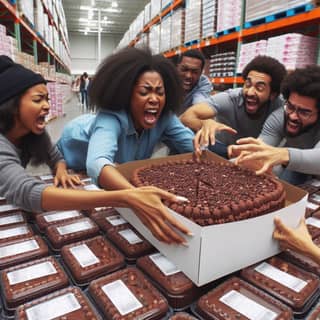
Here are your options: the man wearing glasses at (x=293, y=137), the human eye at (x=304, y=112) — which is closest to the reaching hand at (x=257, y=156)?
the man wearing glasses at (x=293, y=137)

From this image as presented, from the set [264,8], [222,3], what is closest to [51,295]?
[264,8]

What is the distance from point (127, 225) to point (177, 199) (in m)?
0.28

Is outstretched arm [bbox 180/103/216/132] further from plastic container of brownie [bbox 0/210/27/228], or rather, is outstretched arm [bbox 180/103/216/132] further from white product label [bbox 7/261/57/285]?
white product label [bbox 7/261/57/285]

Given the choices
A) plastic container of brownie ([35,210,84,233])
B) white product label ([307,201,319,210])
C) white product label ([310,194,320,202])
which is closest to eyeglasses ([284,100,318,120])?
white product label ([310,194,320,202])

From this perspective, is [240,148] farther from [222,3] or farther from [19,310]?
[222,3]

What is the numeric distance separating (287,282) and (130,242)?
42 centimetres

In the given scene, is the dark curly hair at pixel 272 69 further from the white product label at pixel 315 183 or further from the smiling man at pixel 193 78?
the white product label at pixel 315 183

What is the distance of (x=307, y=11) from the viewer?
2.31 meters

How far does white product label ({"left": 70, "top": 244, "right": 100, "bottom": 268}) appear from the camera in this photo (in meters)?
0.78

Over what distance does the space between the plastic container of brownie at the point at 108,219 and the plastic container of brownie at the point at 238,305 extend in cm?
38

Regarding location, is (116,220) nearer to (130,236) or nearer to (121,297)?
(130,236)

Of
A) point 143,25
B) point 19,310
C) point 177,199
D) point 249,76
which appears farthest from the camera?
point 143,25

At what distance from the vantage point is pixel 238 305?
66 cm

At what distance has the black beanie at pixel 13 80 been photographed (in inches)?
45.1
